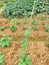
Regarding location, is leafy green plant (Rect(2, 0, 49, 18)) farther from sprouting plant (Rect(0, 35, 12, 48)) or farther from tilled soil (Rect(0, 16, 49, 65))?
sprouting plant (Rect(0, 35, 12, 48))

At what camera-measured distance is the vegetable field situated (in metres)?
4.34

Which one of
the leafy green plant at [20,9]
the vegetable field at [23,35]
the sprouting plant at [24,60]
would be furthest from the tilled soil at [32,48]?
the leafy green plant at [20,9]

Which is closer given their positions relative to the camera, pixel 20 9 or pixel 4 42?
pixel 4 42

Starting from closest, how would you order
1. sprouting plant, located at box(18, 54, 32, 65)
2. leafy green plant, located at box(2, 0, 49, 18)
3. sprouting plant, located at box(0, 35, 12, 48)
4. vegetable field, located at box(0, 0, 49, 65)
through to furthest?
sprouting plant, located at box(18, 54, 32, 65) < vegetable field, located at box(0, 0, 49, 65) < sprouting plant, located at box(0, 35, 12, 48) < leafy green plant, located at box(2, 0, 49, 18)

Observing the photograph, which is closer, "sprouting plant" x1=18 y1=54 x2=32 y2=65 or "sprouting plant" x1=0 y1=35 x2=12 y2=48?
"sprouting plant" x1=18 y1=54 x2=32 y2=65

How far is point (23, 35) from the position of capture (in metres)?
5.43

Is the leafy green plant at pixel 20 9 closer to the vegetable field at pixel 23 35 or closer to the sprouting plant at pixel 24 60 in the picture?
the vegetable field at pixel 23 35

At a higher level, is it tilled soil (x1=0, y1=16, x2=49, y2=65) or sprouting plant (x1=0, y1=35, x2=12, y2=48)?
sprouting plant (x1=0, y1=35, x2=12, y2=48)

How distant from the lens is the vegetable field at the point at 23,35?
4340 mm

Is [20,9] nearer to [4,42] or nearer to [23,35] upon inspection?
[23,35]

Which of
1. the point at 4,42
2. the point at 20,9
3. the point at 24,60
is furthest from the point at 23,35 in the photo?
the point at 20,9

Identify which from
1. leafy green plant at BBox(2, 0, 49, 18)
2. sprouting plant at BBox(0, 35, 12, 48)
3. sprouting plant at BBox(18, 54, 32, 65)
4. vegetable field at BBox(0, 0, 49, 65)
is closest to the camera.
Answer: sprouting plant at BBox(18, 54, 32, 65)

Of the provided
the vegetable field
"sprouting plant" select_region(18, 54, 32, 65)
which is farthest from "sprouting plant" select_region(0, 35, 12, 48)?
"sprouting plant" select_region(18, 54, 32, 65)

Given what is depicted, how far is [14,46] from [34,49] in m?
0.42
